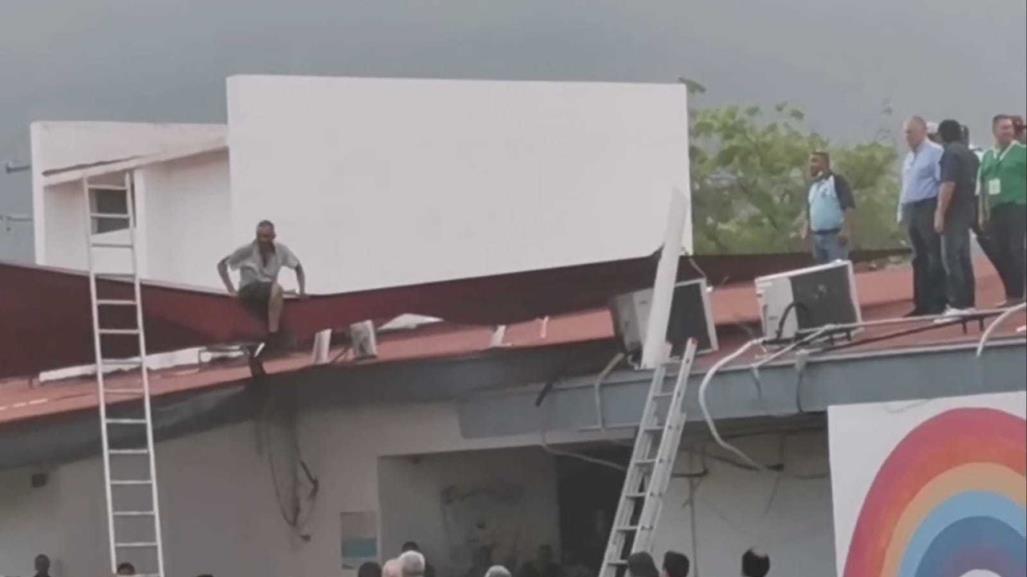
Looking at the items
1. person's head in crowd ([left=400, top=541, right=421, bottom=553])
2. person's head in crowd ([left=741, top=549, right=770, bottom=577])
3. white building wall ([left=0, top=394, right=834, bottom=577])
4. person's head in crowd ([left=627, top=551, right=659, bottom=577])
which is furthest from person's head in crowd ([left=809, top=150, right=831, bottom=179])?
person's head in crowd ([left=627, top=551, right=659, bottom=577])

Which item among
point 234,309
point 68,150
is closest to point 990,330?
point 234,309

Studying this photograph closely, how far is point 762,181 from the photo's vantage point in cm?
5944

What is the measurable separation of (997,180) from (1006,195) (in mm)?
107

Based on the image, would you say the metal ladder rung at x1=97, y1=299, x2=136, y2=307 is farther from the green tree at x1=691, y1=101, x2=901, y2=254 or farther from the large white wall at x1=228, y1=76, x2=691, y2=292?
the green tree at x1=691, y1=101, x2=901, y2=254

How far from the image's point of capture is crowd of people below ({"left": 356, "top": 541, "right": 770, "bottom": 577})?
1339 cm

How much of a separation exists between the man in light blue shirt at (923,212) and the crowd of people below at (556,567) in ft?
7.60

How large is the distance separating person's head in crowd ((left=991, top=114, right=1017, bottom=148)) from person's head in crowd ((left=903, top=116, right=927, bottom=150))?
2.00 m

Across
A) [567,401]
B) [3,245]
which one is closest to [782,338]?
[567,401]

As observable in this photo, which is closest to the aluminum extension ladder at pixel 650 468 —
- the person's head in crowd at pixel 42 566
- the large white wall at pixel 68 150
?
the person's head in crowd at pixel 42 566

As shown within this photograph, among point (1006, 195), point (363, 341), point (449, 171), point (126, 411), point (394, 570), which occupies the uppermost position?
point (449, 171)

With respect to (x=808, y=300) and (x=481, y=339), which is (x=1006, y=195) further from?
(x=481, y=339)

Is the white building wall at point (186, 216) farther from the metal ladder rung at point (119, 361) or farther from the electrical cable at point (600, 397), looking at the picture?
the electrical cable at point (600, 397)

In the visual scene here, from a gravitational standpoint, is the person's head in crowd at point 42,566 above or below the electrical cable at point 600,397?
below

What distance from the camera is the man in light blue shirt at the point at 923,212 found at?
15.4 m
